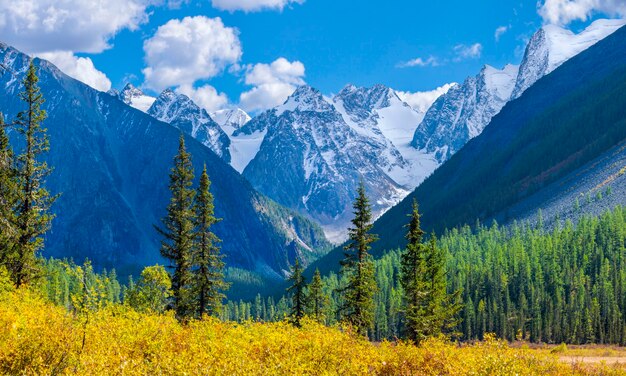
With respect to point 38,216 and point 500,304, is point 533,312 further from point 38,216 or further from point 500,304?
point 38,216

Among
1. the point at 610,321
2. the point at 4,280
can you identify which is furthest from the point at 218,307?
the point at 610,321

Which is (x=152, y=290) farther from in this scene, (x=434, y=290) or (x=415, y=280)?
(x=434, y=290)

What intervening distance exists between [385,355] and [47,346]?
32.0ft

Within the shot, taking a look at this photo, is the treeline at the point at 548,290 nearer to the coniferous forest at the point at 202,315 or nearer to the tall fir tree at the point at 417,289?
the coniferous forest at the point at 202,315

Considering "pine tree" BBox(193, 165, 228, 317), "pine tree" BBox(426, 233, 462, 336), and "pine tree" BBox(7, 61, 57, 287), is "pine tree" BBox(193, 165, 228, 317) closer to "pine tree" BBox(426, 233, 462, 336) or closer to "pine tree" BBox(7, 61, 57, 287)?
"pine tree" BBox(7, 61, 57, 287)

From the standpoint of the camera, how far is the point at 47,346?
15.4 meters

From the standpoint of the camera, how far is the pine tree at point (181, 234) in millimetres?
45688

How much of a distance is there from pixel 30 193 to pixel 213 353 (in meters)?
25.4

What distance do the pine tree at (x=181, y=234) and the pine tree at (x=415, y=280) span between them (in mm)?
17633

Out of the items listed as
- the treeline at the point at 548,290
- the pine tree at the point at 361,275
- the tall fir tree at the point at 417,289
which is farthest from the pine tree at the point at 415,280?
the treeline at the point at 548,290

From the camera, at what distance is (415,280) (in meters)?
49.1

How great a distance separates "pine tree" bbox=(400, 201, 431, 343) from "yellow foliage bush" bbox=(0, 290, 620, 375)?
2864 cm

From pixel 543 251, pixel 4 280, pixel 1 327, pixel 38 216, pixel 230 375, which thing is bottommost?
pixel 230 375

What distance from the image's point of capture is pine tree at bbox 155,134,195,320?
150ft
